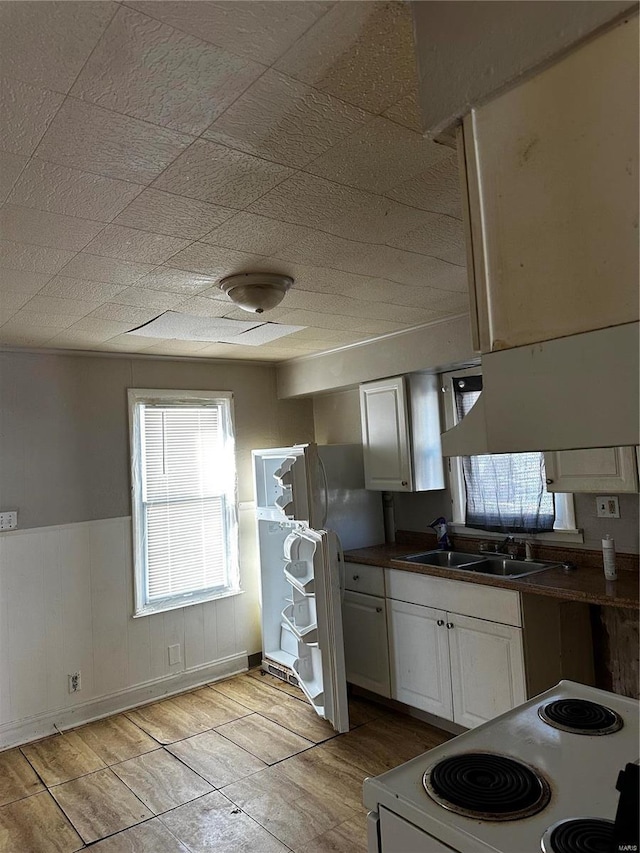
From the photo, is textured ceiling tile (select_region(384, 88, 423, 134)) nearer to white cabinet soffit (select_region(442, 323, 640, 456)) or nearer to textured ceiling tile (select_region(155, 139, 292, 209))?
textured ceiling tile (select_region(155, 139, 292, 209))

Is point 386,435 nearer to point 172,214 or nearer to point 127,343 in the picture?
point 127,343

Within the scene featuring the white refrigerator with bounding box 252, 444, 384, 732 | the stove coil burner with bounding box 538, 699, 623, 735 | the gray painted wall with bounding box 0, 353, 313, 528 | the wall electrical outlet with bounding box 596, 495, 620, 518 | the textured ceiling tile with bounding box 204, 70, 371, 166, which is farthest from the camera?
the gray painted wall with bounding box 0, 353, 313, 528

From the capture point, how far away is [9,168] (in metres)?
1.50

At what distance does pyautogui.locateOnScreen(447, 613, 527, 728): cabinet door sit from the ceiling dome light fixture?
196 cm

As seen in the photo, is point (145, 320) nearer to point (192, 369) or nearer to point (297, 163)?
point (192, 369)

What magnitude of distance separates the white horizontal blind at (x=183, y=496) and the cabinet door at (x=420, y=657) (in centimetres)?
151

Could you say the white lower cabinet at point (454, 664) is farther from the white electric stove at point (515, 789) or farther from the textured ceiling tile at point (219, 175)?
the textured ceiling tile at point (219, 175)

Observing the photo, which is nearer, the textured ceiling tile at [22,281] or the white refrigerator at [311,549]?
the textured ceiling tile at [22,281]

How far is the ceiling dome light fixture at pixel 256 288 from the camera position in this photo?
2.50 meters

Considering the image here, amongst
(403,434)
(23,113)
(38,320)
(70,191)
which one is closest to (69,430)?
(38,320)

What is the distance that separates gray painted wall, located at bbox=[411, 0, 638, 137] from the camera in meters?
0.74

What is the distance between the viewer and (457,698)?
3.18 m

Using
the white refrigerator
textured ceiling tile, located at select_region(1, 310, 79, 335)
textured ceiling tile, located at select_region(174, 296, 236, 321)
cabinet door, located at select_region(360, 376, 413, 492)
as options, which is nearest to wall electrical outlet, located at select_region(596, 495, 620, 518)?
cabinet door, located at select_region(360, 376, 413, 492)

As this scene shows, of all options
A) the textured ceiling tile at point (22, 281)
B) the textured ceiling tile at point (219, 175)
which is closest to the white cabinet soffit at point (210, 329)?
the textured ceiling tile at point (22, 281)
